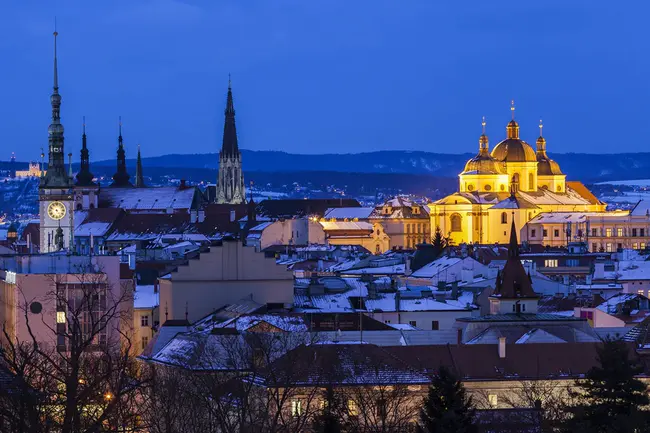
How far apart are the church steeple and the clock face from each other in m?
1.65

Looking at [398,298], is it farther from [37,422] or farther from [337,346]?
[37,422]

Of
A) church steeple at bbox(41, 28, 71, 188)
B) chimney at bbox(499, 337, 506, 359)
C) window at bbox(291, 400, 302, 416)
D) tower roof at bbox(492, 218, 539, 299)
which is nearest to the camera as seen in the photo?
window at bbox(291, 400, 302, 416)

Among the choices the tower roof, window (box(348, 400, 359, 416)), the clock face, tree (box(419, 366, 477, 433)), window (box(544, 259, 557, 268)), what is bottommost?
window (box(348, 400, 359, 416))

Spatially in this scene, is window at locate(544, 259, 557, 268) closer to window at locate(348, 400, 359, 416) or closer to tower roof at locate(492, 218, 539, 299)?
tower roof at locate(492, 218, 539, 299)

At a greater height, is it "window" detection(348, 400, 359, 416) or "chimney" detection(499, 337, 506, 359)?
"chimney" detection(499, 337, 506, 359)

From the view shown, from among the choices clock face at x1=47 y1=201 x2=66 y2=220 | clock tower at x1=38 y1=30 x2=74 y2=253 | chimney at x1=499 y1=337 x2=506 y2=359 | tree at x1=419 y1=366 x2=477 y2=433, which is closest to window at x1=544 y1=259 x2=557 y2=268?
clock tower at x1=38 y1=30 x2=74 y2=253

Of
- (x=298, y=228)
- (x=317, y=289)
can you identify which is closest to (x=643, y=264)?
(x=317, y=289)

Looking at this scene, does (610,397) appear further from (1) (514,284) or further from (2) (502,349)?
(1) (514,284)

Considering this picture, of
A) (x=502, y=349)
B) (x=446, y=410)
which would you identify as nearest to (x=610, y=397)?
(x=446, y=410)

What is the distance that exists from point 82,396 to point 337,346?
24.3 metres

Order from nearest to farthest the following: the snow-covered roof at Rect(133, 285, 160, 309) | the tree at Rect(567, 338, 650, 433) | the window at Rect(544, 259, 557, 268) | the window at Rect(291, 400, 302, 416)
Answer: the tree at Rect(567, 338, 650, 433), the window at Rect(291, 400, 302, 416), the snow-covered roof at Rect(133, 285, 160, 309), the window at Rect(544, 259, 557, 268)

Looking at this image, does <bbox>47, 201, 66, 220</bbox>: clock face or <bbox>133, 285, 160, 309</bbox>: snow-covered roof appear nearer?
<bbox>133, 285, 160, 309</bbox>: snow-covered roof

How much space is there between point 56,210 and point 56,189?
237 centimetres

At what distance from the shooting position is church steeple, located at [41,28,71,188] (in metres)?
182
